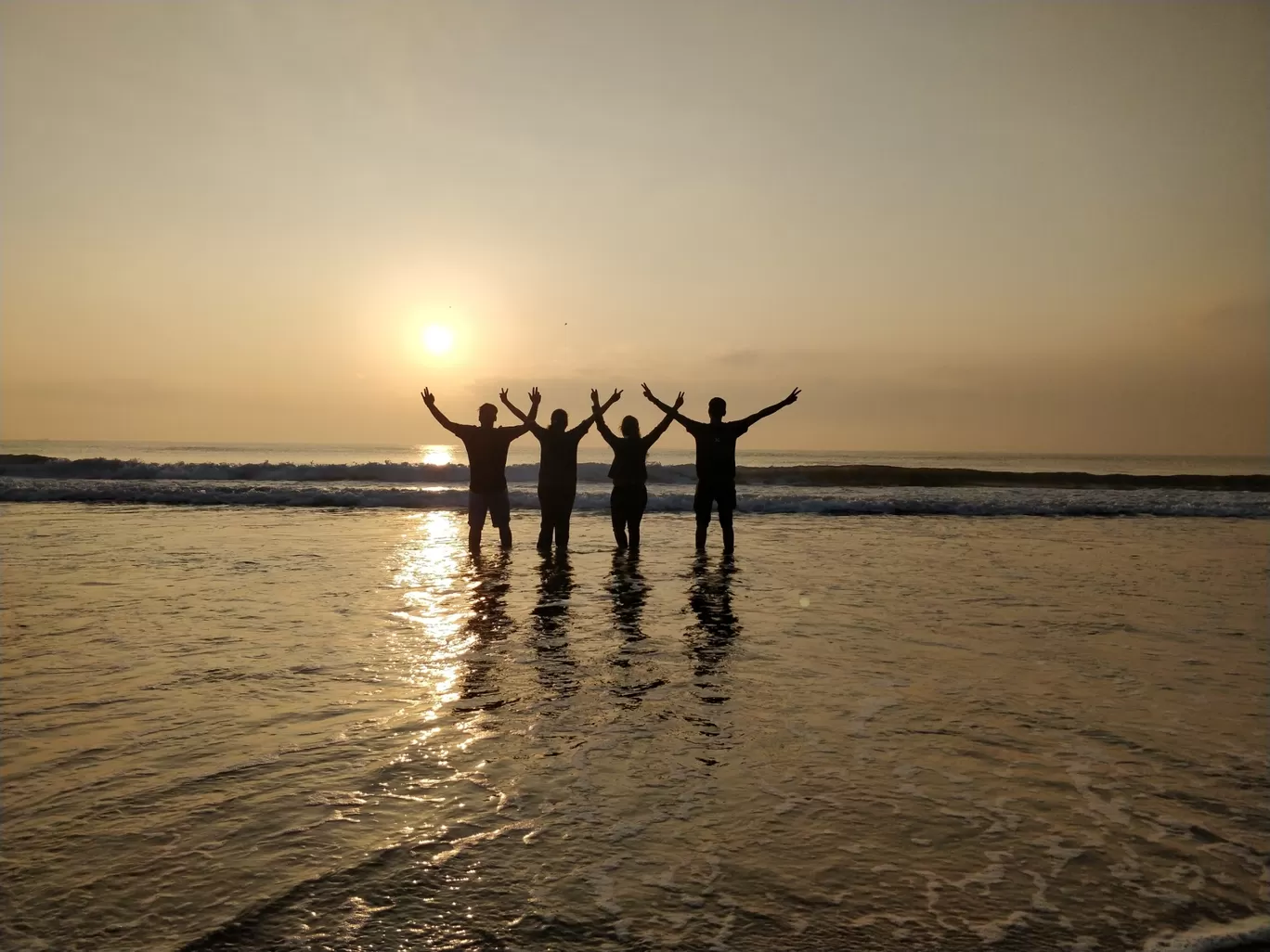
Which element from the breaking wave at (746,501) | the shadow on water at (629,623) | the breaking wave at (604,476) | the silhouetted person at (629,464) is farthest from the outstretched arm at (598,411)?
the breaking wave at (604,476)

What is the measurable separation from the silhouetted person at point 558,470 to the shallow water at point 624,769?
3508 millimetres

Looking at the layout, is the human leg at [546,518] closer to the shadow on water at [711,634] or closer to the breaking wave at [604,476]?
the shadow on water at [711,634]

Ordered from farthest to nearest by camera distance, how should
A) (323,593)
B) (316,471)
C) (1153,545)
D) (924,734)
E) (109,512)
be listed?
(316,471) → (109,512) → (1153,545) → (323,593) → (924,734)

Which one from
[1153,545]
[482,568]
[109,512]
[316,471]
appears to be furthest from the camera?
[316,471]

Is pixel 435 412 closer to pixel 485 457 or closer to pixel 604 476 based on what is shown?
pixel 485 457

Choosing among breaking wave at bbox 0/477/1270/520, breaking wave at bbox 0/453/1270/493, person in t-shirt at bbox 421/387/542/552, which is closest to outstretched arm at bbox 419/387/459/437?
person in t-shirt at bbox 421/387/542/552

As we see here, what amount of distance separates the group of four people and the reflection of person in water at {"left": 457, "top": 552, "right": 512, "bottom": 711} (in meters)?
1.08

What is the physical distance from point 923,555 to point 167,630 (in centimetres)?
1064

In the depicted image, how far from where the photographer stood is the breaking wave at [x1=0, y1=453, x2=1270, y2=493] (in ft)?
111

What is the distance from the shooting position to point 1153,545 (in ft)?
48.7

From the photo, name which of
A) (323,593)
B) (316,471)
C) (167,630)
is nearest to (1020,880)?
(167,630)

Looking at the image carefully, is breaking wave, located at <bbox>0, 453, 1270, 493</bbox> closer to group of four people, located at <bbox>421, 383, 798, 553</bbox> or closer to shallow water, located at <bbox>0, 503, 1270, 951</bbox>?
group of four people, located at <bbox>421, 383, 798, 553</bbox>

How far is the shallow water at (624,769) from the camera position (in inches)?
109

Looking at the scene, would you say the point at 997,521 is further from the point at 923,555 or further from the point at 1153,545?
the point at 923,555
